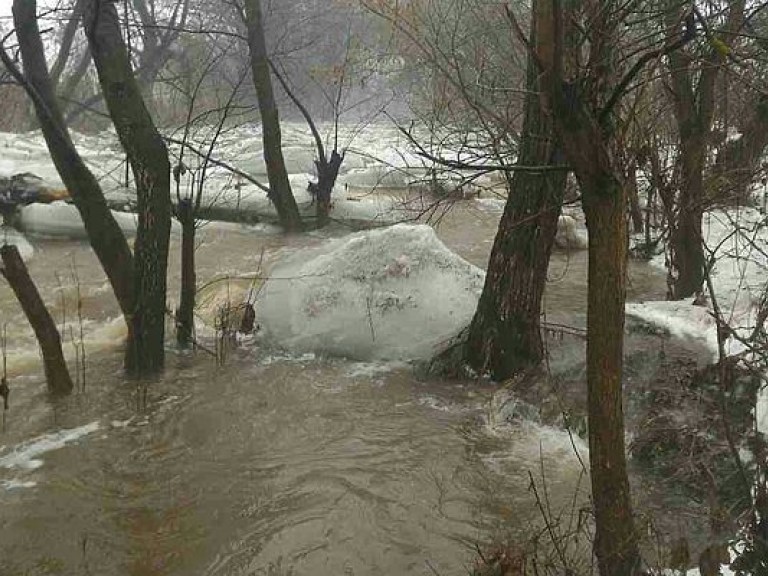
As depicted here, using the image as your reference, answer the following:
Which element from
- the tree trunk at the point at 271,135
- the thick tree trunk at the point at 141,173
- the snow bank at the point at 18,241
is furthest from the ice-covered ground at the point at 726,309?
the snow bank at the point at 18,241

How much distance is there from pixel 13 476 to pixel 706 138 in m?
5.90

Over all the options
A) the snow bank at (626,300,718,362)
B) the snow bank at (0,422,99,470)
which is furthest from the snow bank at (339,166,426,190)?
the snow bank at (0,422,99,470)

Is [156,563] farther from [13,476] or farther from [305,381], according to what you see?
[305,381]

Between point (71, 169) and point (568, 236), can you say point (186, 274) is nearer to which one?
point (71, 169)

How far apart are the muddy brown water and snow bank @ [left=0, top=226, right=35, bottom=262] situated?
3.65 m

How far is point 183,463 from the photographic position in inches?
185

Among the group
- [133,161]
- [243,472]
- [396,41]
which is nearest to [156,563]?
[243,472]

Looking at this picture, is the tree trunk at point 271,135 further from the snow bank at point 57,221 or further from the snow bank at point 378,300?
the snow bank at point 378,300

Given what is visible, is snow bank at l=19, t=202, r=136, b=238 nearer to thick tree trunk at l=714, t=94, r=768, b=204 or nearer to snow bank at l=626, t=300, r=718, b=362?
snow bank at l=626, t=300, r=718, b=362

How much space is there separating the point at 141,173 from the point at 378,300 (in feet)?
7.36

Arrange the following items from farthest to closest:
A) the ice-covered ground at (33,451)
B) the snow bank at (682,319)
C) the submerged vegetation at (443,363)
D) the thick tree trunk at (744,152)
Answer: the thick tree trunk at (744,152) < the snow bank at (682,319) < the ice-covered ground at (33,451) < the submerged vegetation at (443,363)

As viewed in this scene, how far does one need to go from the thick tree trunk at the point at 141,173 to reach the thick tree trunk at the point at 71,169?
168mm

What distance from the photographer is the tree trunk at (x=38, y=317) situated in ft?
16.5

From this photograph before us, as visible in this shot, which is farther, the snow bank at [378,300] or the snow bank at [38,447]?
the snow bank at [378,300]
